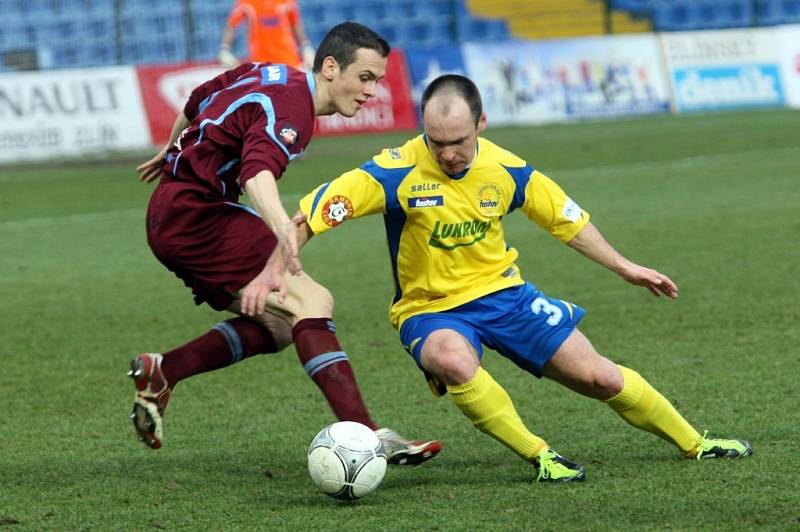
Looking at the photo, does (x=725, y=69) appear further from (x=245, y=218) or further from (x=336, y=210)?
(x=336, y=210)

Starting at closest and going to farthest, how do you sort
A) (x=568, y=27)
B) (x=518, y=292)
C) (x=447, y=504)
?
(x=447, y=504)
(x=518, y=292)
(x=568, y=27)

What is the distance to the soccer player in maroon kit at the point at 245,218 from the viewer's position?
4531 millimetres

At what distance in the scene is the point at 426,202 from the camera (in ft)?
15.0

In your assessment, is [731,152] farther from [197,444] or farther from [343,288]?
[197,444]

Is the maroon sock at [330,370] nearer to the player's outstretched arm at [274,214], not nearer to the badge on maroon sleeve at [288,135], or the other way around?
the player's outstretched arm at [274,214]

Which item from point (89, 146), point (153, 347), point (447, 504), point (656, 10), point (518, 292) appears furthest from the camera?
point (656, 10)

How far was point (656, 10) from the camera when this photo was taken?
85.9ft

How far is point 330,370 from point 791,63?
64.0ft

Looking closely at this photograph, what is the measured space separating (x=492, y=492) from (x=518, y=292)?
73cm

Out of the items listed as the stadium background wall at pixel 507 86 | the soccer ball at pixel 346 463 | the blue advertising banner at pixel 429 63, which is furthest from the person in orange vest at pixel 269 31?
the soccer ball at pixel 346 463

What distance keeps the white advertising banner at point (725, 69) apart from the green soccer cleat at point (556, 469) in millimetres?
17960

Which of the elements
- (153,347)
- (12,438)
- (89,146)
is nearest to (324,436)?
(12,438)

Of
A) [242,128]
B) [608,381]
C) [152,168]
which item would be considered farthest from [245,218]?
[608,381]

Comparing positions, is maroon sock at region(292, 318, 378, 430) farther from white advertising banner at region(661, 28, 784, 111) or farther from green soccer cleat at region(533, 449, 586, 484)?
white advertising banner at region(661, 28, 784, 111)
